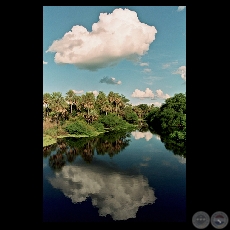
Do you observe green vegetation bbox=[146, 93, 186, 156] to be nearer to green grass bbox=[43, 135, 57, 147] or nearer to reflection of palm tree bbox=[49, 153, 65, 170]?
green grass bbox=[43, 135, 57, 147]

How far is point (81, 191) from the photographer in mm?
6660

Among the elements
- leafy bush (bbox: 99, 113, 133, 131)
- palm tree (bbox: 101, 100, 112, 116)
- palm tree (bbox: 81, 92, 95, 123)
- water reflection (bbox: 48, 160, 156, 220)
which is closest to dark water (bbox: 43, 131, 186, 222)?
water reflection (bbox: 48, 160, 156, 220)

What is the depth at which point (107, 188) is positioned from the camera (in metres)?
6.93

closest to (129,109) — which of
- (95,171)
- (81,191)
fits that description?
(95,171)

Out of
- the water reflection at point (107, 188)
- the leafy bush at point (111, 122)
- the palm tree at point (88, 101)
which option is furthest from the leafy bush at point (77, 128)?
the water reflection at point (107, 188)

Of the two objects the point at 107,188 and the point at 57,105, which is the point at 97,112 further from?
the point at 107,188
